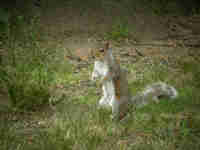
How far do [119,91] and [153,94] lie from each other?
1.95 feet

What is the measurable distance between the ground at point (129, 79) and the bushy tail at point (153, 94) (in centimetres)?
13

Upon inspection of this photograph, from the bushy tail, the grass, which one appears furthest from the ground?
the bushy tail

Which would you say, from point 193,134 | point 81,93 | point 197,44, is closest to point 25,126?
point 81,93

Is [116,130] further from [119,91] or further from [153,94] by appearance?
[153,94]

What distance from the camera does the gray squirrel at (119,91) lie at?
3465 mm

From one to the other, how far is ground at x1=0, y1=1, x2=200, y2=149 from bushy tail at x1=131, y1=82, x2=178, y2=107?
13cm

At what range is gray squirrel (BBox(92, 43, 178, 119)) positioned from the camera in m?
3.46

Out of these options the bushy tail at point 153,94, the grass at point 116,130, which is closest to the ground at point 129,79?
the grass at point 116,130

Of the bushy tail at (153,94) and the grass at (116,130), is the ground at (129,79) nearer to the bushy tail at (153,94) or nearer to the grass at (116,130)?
the grass at (116,130)

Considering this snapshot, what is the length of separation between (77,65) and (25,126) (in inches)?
104

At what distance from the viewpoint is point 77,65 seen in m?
5.92

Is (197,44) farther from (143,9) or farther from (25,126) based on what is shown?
(25,126)

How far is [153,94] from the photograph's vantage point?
12.6 ft

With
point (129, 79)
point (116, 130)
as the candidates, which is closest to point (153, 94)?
point (116, 130)
